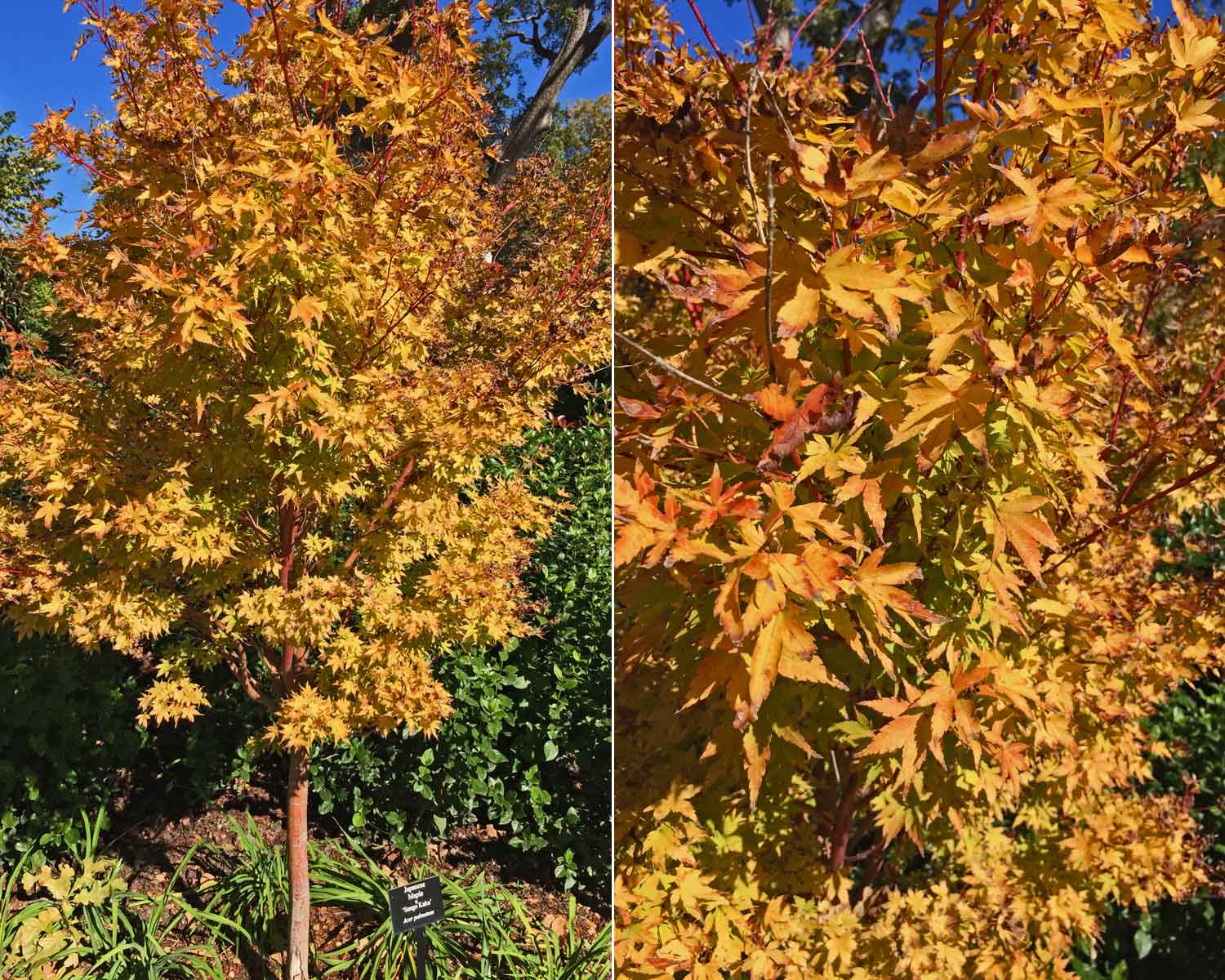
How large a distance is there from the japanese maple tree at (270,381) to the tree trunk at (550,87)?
44cm

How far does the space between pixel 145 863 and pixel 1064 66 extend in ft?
17.1

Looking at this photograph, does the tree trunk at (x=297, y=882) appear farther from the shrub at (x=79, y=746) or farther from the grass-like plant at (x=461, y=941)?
the shrub at (x=79, y=746)

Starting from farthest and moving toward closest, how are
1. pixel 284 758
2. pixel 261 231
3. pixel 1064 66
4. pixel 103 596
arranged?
pixel 284 758 < pixel 103 596 < pixel 261 231 < pixel 1064 66

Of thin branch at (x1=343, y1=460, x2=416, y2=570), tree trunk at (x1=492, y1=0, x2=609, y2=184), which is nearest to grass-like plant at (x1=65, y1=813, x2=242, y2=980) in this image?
thin branch at (x1=343, y1=460, x2=416, y2=570)

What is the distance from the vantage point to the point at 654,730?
7.35 ft

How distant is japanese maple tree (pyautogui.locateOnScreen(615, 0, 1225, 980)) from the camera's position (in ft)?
4.79

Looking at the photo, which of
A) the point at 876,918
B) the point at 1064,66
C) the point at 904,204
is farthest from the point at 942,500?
the point at 876,918

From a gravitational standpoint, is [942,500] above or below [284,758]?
above

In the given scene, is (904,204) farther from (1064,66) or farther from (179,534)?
(179,534)

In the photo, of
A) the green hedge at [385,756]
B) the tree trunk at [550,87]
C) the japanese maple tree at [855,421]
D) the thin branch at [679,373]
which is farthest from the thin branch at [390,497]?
the thin branch at [679,373]

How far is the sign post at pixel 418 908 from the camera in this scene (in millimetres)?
3102

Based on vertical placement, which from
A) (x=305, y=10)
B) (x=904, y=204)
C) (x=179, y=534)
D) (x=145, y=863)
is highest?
(x=305, y=10)

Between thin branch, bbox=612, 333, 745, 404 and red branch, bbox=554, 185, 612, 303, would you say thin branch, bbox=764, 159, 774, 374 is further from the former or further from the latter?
red branch, bbox=554, 185, 612, 303

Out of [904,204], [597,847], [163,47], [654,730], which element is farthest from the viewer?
[597,847]
